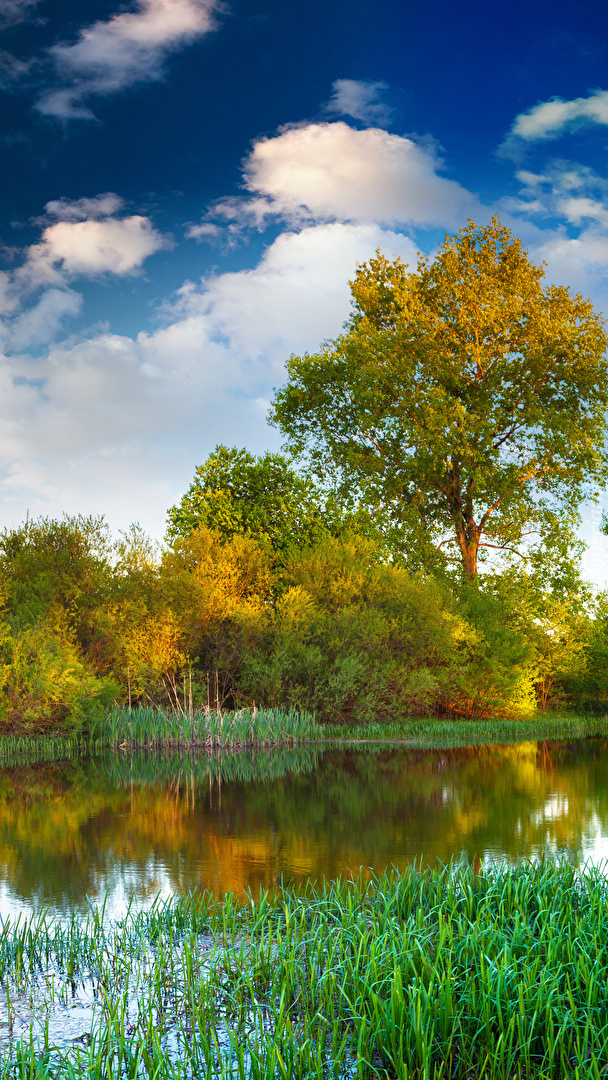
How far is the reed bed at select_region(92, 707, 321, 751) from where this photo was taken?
22.7 metres

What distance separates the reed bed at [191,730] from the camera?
22.7 m

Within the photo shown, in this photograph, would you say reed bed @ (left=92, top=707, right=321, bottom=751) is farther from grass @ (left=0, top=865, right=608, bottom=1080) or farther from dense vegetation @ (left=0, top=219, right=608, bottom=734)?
grass @ (left=0, top=865, right=608, bottom=1080)

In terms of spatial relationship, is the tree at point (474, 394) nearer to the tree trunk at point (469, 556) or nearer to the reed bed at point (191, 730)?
the tree trunk at point (469, 556)

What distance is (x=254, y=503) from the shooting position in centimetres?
3631

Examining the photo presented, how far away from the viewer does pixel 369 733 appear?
2612 centimetres

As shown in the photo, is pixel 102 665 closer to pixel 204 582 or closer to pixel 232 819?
pixel 204 582

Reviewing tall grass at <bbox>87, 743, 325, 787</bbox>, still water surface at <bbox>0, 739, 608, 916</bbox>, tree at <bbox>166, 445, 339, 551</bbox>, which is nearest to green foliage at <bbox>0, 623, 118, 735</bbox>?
tall grass at <bbox>87, 743, 325, 787</bbox>

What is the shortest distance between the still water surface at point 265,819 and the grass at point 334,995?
1.12 meters

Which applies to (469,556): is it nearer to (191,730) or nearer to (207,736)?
(207,736)

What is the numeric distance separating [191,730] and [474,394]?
17.1 m

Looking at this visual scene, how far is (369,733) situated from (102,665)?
796cm

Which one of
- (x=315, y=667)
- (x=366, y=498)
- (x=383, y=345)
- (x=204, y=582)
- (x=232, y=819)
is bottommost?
(x=232, y=819)

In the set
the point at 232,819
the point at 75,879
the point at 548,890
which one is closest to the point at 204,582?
the point at 232,819

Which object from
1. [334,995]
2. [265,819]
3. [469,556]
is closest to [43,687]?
[265,819]
